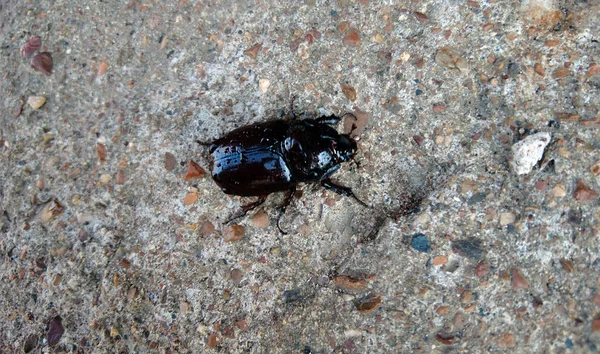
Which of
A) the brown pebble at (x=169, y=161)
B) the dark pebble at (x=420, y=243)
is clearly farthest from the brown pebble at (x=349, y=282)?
the brown pebble at (x=169, y=161)

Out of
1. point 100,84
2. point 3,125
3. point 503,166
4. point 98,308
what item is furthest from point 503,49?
point 3,125

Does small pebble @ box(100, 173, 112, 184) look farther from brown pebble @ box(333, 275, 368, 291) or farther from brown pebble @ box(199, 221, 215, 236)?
brown pebble @ box(333, 275, 368, 291)

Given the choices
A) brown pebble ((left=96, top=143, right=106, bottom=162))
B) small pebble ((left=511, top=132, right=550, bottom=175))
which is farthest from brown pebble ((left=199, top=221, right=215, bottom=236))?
small pebble ((left=511, top=132, right=550, bottom=175))

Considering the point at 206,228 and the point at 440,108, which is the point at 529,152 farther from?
the point at 206,228

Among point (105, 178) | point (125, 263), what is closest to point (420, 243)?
point (125, 263)

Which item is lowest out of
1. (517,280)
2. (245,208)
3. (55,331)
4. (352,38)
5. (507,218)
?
(55,331)

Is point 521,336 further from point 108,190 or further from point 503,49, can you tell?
point 108,190
